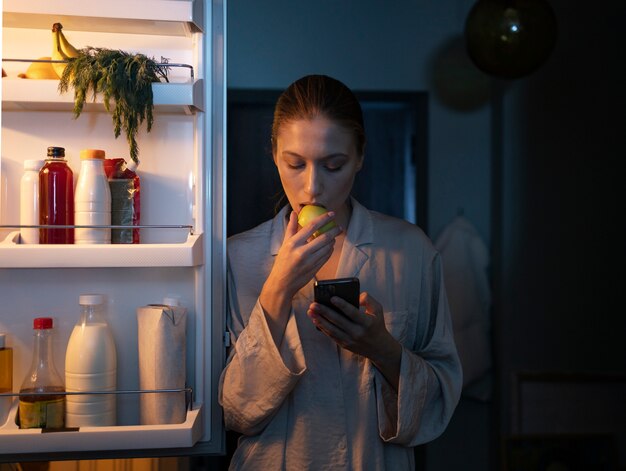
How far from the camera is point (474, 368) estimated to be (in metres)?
1.62

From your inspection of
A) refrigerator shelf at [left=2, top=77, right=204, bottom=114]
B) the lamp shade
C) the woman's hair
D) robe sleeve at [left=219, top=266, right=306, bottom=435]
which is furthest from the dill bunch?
the lamp shade

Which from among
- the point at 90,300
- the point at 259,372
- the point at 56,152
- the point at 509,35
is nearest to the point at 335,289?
the point at 259,372

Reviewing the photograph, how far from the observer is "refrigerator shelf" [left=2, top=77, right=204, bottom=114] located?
3.51 feet

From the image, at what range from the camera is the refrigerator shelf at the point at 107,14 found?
1.08 meters

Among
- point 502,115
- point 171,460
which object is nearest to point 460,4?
point 502,115

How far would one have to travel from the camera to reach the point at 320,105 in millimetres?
1200

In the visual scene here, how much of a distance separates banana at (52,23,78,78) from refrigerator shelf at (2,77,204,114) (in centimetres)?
4

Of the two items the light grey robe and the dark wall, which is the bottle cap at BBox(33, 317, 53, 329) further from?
the dark wall

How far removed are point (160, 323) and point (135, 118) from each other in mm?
340

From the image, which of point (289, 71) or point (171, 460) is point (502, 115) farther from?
point (171, 460)

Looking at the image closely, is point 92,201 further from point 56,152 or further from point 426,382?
point 426,382

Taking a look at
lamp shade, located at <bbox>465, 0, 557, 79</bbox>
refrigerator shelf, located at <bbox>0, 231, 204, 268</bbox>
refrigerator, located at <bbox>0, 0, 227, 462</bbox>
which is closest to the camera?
refrigerator shelf, located at <bbox>0, 231, 204, 268</bbox>

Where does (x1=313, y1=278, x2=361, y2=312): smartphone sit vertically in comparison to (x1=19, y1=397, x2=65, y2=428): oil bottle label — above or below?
above

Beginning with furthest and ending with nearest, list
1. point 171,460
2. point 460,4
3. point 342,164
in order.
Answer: point 460,4 < point 171,460 < point 342,164
